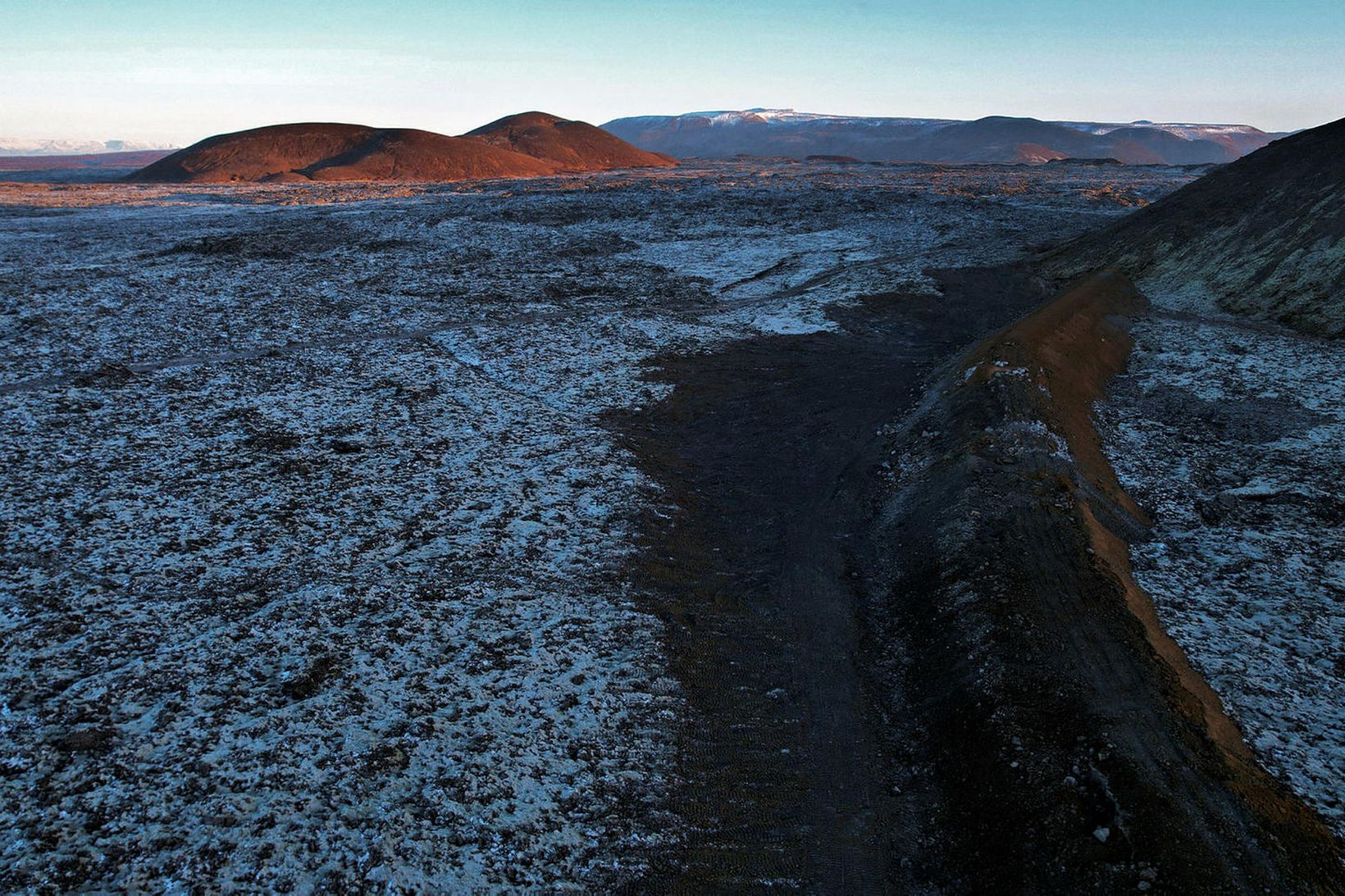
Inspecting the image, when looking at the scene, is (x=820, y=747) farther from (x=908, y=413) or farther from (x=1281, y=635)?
(x=908, y=413)

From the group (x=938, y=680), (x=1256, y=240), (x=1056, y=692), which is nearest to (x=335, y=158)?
(x=1256, y=240)

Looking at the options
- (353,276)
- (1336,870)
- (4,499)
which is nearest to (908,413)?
(1336,870)

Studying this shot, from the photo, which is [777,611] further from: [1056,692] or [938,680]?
[1056,692]

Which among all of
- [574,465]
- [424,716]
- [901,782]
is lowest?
[901,782]

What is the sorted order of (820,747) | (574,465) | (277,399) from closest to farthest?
(820,747), (574,465), (277,399)

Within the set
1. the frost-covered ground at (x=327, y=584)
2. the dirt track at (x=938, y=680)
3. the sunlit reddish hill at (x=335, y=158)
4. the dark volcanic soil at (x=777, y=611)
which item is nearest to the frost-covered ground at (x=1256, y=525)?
the dirt track at (x=938, y=680)

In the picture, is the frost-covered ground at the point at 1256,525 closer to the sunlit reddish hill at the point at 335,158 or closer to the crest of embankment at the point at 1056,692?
the crest of embankment at the point at 1056,692
